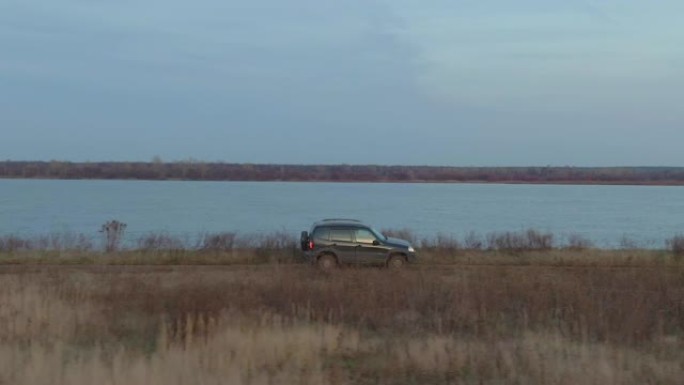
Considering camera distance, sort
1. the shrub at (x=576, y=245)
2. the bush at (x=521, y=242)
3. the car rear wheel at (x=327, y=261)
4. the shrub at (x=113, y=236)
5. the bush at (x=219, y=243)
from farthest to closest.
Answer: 1. the shrub at (x=576, y=245)
2. the bush at (x=521, y=242)
3. the shrub at (x=113, y=236)
4. the bush at (x=219, y=243)
5. the car rear wheel at (x=327, y=261)

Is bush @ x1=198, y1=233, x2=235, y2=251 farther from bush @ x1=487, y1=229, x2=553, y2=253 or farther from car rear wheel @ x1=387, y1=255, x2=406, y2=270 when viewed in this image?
bush @ x1=487, y1=229, x2=553, y2=253

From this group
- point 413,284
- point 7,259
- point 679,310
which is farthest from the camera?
point 7,259

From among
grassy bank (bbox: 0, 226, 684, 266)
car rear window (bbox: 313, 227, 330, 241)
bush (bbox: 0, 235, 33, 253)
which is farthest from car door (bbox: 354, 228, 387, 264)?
bush (bbox: 0, 235, 33, 253)

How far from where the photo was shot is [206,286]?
50.6 feet

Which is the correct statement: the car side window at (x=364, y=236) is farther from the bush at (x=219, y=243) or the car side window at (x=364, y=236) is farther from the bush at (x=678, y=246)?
the bush at (x=678, y=246)

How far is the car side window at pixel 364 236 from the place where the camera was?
79.9 feet

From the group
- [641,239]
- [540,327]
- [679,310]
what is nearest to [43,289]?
[540,327]

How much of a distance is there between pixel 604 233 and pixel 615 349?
128ft

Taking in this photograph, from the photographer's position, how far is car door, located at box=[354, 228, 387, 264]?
24234mm

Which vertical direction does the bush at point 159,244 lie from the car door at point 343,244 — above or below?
below

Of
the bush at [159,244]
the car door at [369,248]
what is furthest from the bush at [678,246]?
the bush at [159,244]

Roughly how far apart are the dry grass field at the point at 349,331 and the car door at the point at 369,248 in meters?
6.78

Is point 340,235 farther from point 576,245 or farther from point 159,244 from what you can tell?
point 576,245

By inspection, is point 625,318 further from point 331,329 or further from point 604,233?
point 604,233
